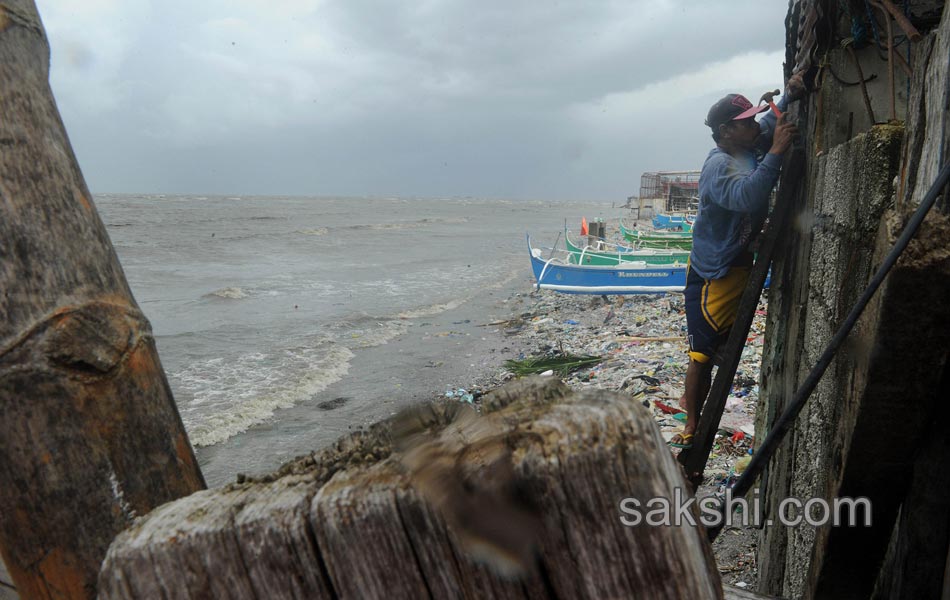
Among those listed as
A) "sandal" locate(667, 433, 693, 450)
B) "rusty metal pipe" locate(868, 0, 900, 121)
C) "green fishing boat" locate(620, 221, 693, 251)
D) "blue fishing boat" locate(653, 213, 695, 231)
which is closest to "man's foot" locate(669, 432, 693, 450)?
"sandal" locate(667, 433, 693, 450)

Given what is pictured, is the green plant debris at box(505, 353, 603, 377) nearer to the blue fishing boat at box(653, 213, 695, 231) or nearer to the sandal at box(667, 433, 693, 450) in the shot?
the sandal at box(667, 433, 693, 450)

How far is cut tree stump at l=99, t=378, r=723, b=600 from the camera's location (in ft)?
1.67

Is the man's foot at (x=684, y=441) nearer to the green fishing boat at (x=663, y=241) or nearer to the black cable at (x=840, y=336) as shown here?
the black cable at (x=840, y=336)

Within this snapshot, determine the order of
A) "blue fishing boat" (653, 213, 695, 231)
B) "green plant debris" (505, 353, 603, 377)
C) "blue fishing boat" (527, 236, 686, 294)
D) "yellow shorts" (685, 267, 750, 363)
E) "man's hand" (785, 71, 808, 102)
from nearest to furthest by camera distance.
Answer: "man's hand" (785, 71, 808, 102), "yellow shorts" (685, 267, 750, 363), "green plant debris" (505, 353, 603, 377), "blue fishing boat" (527, 236, 686, 294), "blue fishing boat" (653, 213, 695, 231)

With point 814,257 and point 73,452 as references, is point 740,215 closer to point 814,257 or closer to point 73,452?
point 814,257

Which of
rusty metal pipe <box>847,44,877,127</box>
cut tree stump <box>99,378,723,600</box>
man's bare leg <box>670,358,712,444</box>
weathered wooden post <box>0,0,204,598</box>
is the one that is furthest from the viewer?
man's bare leg <box>670,358,712,444</box>

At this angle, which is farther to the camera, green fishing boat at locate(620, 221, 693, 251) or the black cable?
green fishing boat at locate(620, 221, 693, 251)

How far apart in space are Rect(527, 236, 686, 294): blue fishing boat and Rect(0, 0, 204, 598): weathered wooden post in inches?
576

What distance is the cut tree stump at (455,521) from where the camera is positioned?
1.67 ft

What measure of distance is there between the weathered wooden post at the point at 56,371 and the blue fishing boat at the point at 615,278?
14.6 metres

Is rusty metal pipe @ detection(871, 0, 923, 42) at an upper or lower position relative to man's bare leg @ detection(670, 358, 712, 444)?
upper

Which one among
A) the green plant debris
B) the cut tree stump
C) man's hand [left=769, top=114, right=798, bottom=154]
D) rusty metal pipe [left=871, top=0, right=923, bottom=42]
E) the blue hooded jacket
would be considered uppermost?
rusty metal pipe [left=871, top=0, right=923, bottom=42]

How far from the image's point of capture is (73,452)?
0.79m

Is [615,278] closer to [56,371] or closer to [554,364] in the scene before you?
[554,364]
